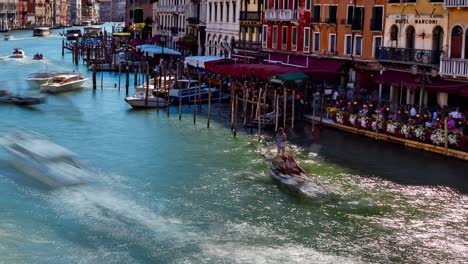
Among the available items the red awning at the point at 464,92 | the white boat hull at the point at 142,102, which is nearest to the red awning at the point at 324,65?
the white boat hull at the point at 142,102

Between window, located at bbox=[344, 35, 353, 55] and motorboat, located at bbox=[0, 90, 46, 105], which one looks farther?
motorboat, located at bbox=[0, 90, 46, 105]

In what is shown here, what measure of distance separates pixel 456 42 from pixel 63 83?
31.2 m

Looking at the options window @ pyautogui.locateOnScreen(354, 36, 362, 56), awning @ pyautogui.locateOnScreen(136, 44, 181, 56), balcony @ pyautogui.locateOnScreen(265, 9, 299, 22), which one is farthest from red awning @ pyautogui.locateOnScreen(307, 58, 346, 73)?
awning @ pyautogui.locateOnScreen(136, 44, 181, 56)

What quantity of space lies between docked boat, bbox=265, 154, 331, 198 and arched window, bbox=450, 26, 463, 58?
11.8 metres

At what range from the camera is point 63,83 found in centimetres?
5675

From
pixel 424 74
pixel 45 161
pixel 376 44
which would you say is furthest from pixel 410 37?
pixel 45 161

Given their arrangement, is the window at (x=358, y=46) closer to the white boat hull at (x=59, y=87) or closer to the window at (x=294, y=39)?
the window at (x=294, y=39)

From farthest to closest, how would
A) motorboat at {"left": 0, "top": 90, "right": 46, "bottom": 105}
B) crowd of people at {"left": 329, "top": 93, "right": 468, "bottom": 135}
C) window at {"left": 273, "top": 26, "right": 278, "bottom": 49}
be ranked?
window at {"left": 273, "top": 26, "right": 278, "bottom": 49} → motorboat at {"left": 0, "top": 90, "right": 46, "bottom": 105} → crowd of people at {"left": 329, "top": 93, "right": 468, "bottom": 135}

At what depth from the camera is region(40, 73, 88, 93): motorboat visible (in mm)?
55656

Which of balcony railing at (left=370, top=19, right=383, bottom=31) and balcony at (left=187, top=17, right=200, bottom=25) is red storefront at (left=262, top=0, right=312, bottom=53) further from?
balcony at (left=187, top=17, right=200, bottom=25)

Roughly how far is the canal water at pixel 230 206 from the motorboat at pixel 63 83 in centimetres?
1802

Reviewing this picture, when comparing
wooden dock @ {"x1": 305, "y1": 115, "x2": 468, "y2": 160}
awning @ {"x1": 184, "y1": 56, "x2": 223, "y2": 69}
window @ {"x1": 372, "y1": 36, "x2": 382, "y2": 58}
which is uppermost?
window @ {"x1": 372, "y1": 36, "x2": 382, "y2": 58}

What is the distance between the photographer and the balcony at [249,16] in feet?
183

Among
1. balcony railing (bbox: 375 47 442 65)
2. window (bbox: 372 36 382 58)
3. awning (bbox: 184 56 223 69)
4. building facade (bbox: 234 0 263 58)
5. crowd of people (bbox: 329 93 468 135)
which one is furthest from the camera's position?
building facade (bbox: 234 0 263 58)
